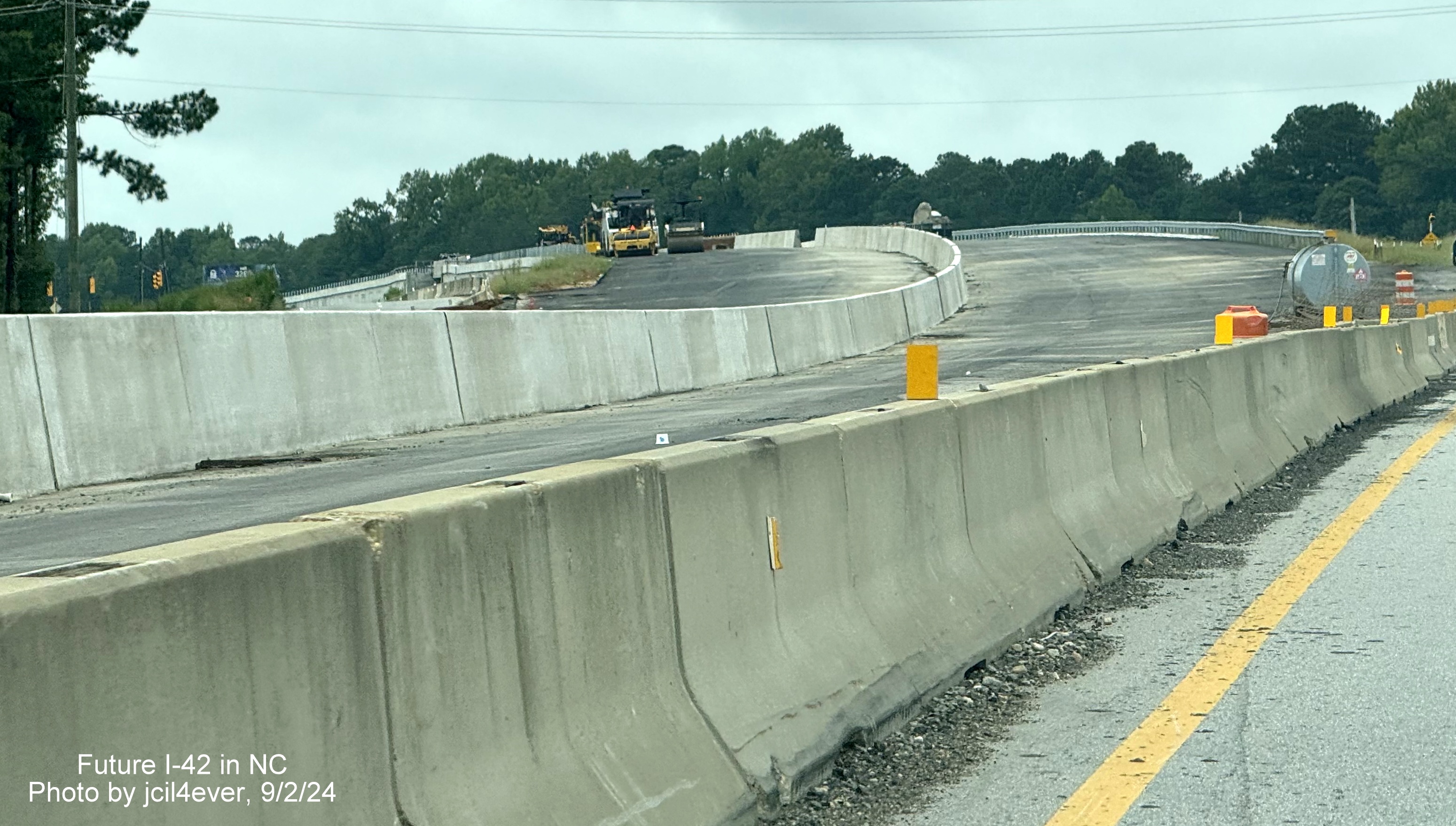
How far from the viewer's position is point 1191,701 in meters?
6.61

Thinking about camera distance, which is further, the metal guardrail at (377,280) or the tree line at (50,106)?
the metal guardrail at (377,280)

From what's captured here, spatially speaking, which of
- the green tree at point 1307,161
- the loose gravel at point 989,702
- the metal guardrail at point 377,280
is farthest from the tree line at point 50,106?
the green tree at point 1307,161

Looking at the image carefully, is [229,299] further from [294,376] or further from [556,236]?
[556,236]

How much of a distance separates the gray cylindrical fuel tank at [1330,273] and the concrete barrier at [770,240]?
246 ft

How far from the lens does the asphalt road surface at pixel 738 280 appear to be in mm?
49938

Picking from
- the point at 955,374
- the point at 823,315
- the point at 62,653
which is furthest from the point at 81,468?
the point at 823,315

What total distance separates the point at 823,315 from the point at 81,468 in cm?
2031

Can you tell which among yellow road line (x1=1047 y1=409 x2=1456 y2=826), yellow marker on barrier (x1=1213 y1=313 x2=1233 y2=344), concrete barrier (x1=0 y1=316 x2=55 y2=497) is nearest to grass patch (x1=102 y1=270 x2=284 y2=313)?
yellow marker on barrier (x1=1213 y1=313 x2=1233 y2=344)

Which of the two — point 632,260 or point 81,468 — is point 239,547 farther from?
point 632,260

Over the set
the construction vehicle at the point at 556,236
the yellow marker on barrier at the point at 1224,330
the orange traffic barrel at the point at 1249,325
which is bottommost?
the orange traffic barrel at the point at 1249,325

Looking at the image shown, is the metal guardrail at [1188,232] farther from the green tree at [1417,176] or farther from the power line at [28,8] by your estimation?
the green tree at [1417,176]

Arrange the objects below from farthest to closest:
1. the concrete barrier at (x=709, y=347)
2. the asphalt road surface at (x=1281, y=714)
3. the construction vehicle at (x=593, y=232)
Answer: the construction vehicle at (x=593, y=232) → the concrete barrier at (x=709, y=347) → the asphalt road surface at (x=1281, y=714)

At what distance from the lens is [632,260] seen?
7538 cm

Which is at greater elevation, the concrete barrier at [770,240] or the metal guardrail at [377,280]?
the metal guardrail at [377,280]
